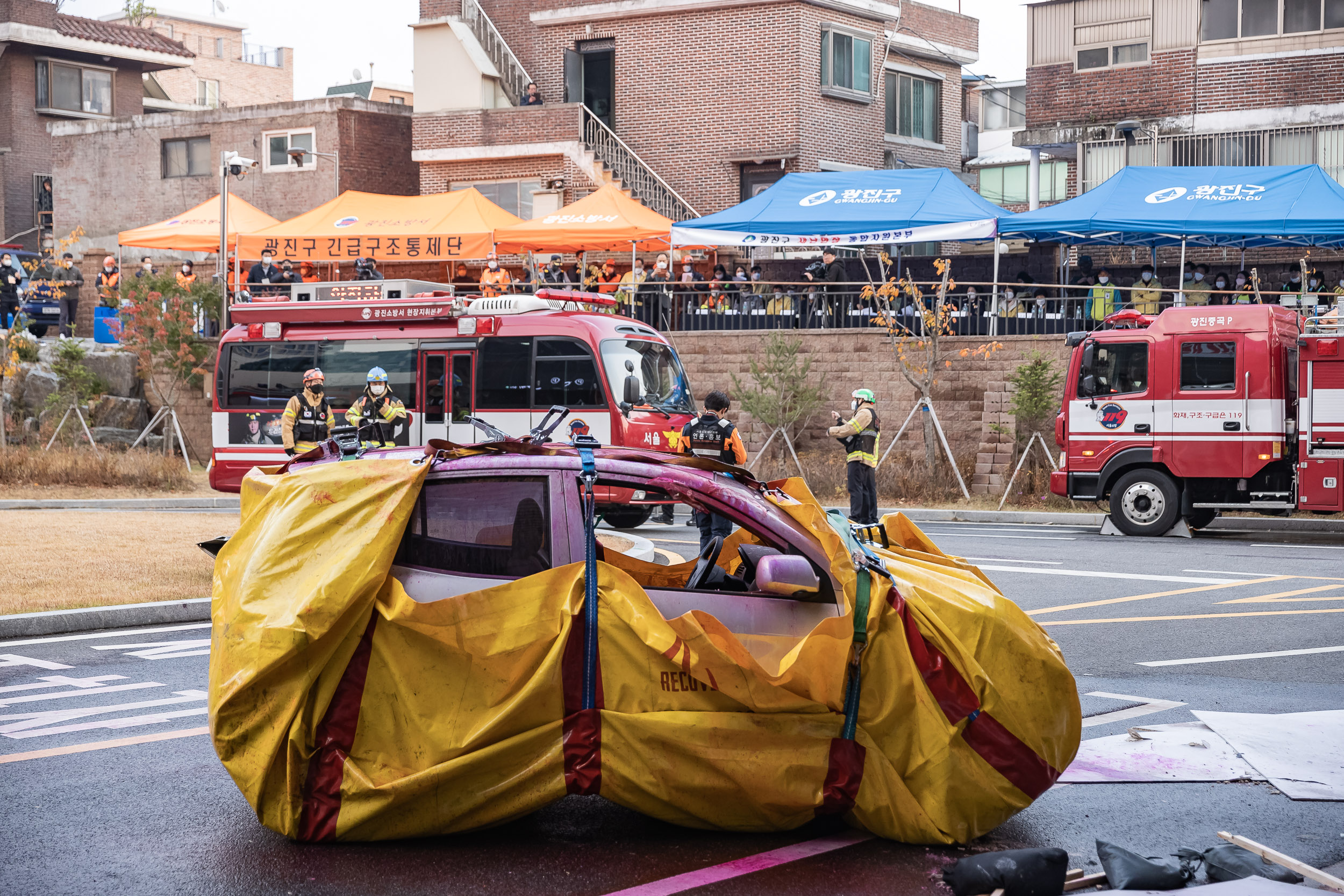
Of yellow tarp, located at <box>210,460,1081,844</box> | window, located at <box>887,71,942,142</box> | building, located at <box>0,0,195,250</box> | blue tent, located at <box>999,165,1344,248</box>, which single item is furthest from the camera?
building, located at <box>0,0,195,250</box>

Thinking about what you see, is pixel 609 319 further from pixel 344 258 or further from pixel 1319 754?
pixel 1319 754

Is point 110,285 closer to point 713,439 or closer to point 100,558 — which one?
point 100,558

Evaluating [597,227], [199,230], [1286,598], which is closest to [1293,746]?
[1286,598]

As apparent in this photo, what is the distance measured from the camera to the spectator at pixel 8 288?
3105cm

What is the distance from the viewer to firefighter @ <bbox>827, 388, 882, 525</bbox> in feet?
54.0

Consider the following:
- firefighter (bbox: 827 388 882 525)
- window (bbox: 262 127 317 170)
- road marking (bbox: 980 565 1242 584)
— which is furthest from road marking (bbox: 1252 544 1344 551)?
window (bbox: 262 127 317 170)

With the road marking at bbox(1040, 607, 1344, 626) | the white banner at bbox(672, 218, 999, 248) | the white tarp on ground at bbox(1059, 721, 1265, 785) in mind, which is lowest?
the road marking at bbox(1040, 607, 1344, 626)

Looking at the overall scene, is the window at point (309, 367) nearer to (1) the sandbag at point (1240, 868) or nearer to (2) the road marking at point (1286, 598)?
(2) the road marking at point (1286, 598)

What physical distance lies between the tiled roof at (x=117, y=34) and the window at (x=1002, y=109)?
94.5 ft

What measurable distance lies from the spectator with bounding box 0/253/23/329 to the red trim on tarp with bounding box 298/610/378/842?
28.6 m

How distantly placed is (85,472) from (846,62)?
2128cm

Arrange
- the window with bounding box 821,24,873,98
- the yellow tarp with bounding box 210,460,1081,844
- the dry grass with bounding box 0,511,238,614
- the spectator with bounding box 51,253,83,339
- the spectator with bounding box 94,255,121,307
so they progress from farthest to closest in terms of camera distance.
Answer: the spectator with bounding box 51,253,83,339 < the window with bounding box 821,24,873,98 < the spectator with bounding box 94,255,121,307 < the dry grass with bounding box 0,511,238,614 < the yellow tarp with bounding box 210,460,1081,844

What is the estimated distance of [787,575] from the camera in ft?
17.8

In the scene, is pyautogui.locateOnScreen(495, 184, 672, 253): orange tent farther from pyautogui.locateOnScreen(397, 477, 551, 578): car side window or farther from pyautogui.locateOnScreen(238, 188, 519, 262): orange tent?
pyautogui.locateOnScreen(397, 477, 551, 578): car side window
